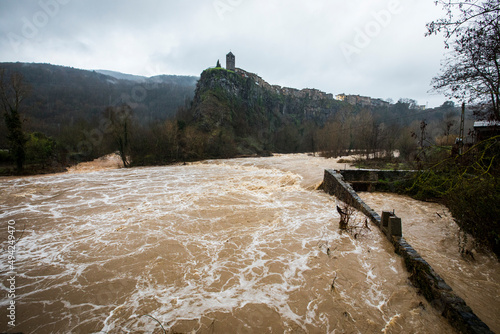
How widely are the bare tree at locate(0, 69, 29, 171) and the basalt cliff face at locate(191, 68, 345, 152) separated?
34332 mm

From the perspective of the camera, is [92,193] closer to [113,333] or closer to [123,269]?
[123,269]

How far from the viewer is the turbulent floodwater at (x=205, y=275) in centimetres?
357

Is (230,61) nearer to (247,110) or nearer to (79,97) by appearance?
(247,110)

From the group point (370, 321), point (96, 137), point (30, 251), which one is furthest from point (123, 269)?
point (96, 137)

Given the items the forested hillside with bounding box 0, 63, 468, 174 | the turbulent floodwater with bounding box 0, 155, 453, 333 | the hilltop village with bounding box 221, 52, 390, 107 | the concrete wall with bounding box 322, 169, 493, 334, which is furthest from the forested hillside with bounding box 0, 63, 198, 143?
the concrete wall with bounding box 322, 169, 493, 334

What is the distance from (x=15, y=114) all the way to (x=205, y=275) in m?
26.9

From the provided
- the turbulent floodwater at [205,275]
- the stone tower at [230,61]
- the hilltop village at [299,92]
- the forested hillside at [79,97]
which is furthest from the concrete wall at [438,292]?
the stone tower at [230,61]

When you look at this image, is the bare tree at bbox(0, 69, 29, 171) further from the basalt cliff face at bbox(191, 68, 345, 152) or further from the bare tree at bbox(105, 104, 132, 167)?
the basalt cliff face at bbox(191, 68, 345, 152)

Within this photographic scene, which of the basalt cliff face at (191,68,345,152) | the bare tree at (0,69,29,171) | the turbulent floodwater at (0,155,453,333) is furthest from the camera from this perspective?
the basalt cliff face at (191,68,345,152)

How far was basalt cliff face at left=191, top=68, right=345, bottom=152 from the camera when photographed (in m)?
60.2

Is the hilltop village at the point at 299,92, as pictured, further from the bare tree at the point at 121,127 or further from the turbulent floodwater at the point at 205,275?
the turbulent floodwater at the point at 205,275

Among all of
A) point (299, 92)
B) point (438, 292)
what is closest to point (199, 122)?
point (438, 292)

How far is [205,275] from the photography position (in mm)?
4879

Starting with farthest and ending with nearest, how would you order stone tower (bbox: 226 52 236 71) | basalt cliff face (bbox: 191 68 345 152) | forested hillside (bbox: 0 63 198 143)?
stone tower (bbox: 226 52 236 71) → forested hillside (bbox: 0 63 198 143) → basalt cliff face (bbox: 191 68 345 152)
